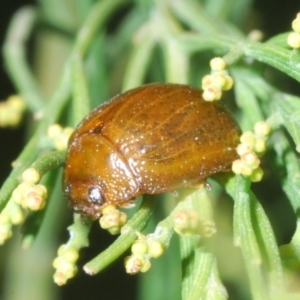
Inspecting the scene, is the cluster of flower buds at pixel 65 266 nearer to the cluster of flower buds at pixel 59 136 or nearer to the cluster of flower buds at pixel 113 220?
the cluster of flower buds at pixel 113 220

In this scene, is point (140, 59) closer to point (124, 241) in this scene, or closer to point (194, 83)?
point (194, 83)

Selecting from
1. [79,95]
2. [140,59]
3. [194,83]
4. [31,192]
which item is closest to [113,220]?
[31,192]

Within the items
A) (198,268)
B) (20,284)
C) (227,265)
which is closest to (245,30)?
(227,265)

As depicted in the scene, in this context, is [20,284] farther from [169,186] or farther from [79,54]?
[169,186]

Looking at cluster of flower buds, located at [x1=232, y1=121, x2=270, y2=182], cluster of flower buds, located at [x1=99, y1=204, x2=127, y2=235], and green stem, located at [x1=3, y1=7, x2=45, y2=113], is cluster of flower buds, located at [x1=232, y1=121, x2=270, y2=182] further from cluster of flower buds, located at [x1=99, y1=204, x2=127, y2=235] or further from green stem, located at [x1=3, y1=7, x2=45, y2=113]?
green stem, located at [x1=3, y1=7, x2=45, y2=113]

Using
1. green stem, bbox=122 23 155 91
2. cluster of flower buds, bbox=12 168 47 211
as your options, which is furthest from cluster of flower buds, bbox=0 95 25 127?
cluster of flower buds, bbox=12 168 47 211

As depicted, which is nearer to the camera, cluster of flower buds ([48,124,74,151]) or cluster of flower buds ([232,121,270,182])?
cluster of flower buds ([232,121,270,182])

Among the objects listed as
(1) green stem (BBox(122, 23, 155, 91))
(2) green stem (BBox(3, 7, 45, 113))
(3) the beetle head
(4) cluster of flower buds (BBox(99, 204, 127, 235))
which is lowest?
(4) cluster of flower buds (BBox(99, 204, 127, 235))
